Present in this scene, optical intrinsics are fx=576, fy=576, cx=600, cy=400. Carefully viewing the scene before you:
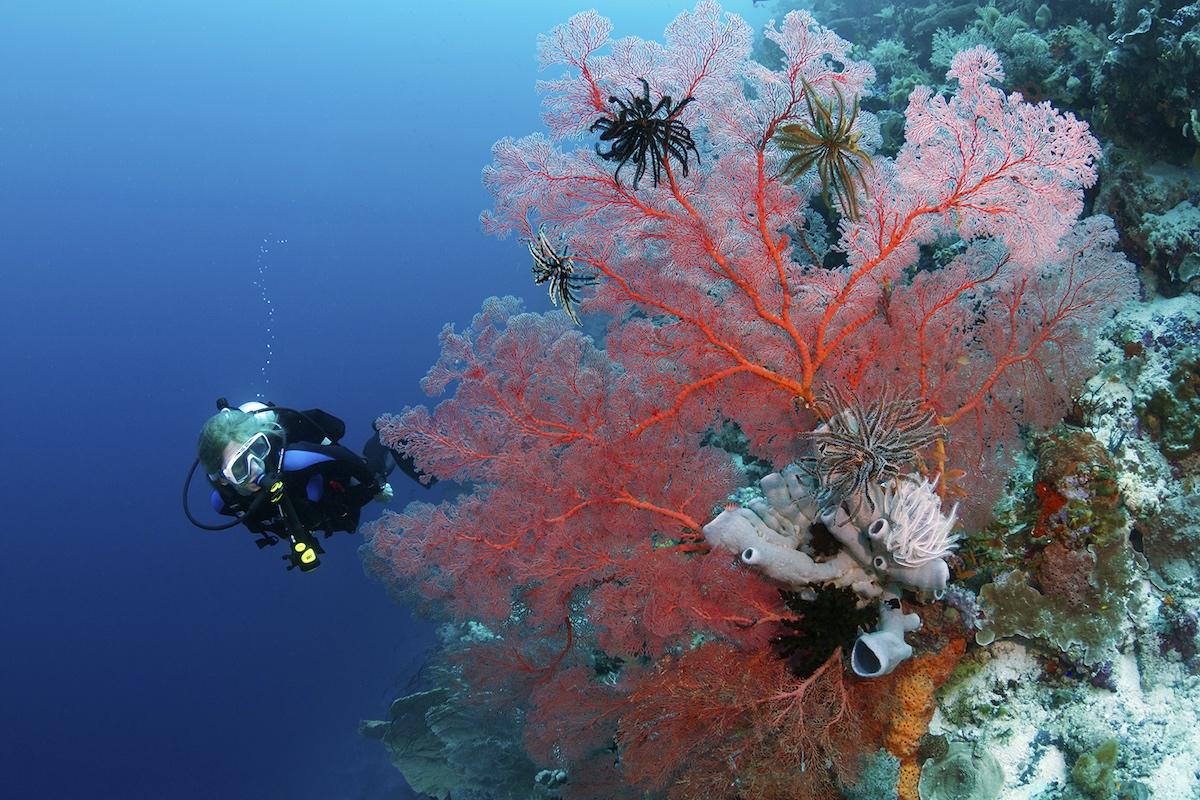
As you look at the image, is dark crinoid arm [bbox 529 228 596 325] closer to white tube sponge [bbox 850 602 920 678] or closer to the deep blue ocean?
white tube sponge [bbox 850 602 920 678]

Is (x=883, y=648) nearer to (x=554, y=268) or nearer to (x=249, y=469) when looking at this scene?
(x=554, y=268)

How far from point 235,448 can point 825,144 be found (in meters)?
5.18

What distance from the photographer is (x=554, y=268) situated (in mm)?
3654

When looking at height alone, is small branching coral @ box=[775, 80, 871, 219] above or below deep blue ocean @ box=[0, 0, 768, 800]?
below

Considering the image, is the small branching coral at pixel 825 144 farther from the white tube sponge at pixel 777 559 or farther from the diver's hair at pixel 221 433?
the diver's hair at pixel 221 433

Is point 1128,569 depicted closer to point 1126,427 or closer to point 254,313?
point 1126,427

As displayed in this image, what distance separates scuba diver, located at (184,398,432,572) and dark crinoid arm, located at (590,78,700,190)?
295cm

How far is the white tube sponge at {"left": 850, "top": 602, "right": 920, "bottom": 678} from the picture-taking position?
9.54ft

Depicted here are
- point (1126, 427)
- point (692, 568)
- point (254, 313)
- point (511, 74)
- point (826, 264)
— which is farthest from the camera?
point (511, 74)

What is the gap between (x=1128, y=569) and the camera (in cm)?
319

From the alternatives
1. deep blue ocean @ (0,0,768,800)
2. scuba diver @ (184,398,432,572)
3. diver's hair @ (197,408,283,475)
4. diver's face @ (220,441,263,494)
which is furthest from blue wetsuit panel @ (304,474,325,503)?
deep blue ocean @ (0,0,768,800)

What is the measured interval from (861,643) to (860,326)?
1898 millimetres

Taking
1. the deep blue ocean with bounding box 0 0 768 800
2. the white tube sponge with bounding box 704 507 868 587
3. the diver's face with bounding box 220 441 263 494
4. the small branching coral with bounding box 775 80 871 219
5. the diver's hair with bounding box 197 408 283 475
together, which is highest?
the deep blue ocean with bounding box 0 0 768 800

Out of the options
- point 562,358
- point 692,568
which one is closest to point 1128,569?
point 692,568
